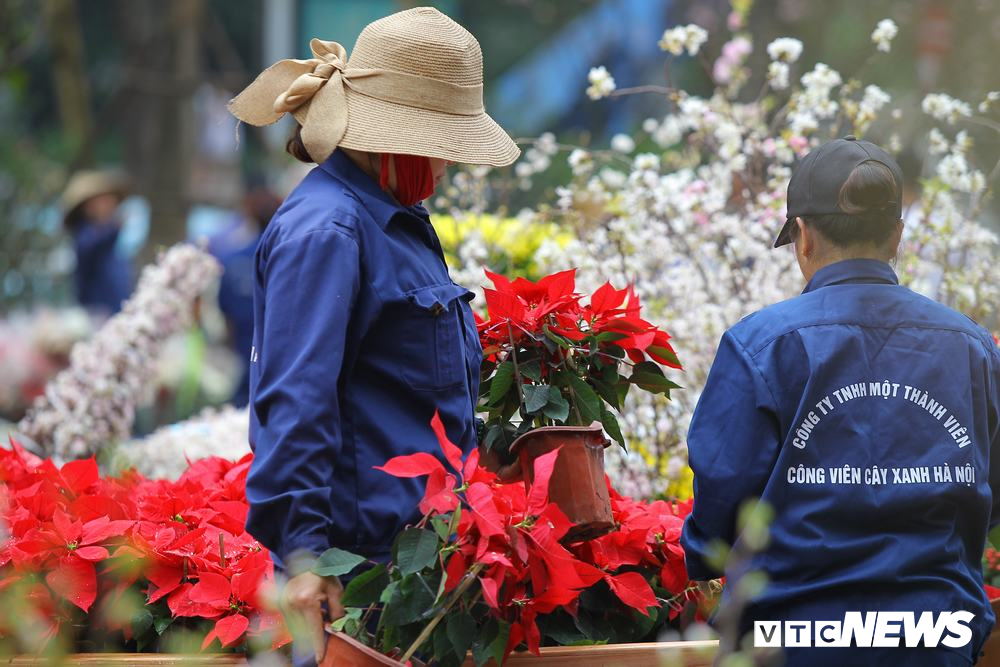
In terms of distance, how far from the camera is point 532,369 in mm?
2525

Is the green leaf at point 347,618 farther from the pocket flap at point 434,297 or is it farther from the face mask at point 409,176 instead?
the face mask at point 409,176

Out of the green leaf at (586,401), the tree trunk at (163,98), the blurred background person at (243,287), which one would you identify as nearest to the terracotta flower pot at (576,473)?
the green leaf at (586,401)

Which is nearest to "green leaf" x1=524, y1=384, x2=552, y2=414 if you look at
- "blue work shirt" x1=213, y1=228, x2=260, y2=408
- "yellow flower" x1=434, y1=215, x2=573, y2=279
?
"yellow flower" x1=434, y1=215, x2=573, y2=279

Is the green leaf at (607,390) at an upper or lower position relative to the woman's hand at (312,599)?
upper

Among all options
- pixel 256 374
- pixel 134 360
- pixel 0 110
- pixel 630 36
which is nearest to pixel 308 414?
pixel 256 374

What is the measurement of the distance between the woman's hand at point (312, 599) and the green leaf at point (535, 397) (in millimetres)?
574

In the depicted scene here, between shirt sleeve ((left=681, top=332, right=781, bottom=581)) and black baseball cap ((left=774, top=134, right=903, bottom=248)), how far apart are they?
278mm

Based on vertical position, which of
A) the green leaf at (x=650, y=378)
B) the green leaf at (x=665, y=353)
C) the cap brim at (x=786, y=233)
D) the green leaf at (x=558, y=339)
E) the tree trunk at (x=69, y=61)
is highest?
the tree trunk at (x=69, y=61)

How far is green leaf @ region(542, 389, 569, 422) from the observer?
244 centimetres

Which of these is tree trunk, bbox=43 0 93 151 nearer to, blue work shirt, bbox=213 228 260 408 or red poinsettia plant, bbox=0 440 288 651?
blue work shirt, bbox=213 228 260 408

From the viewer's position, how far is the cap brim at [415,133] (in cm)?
223

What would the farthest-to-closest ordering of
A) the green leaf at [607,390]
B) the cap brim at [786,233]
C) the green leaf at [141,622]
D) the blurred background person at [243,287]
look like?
the blurred background person at [243,287]
the green leaf at [607,390]
the green leaf at [141,622]
the cap brim at [786,233]

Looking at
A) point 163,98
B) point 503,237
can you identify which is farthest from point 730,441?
point 163,98

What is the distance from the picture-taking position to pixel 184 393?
27.8ft
